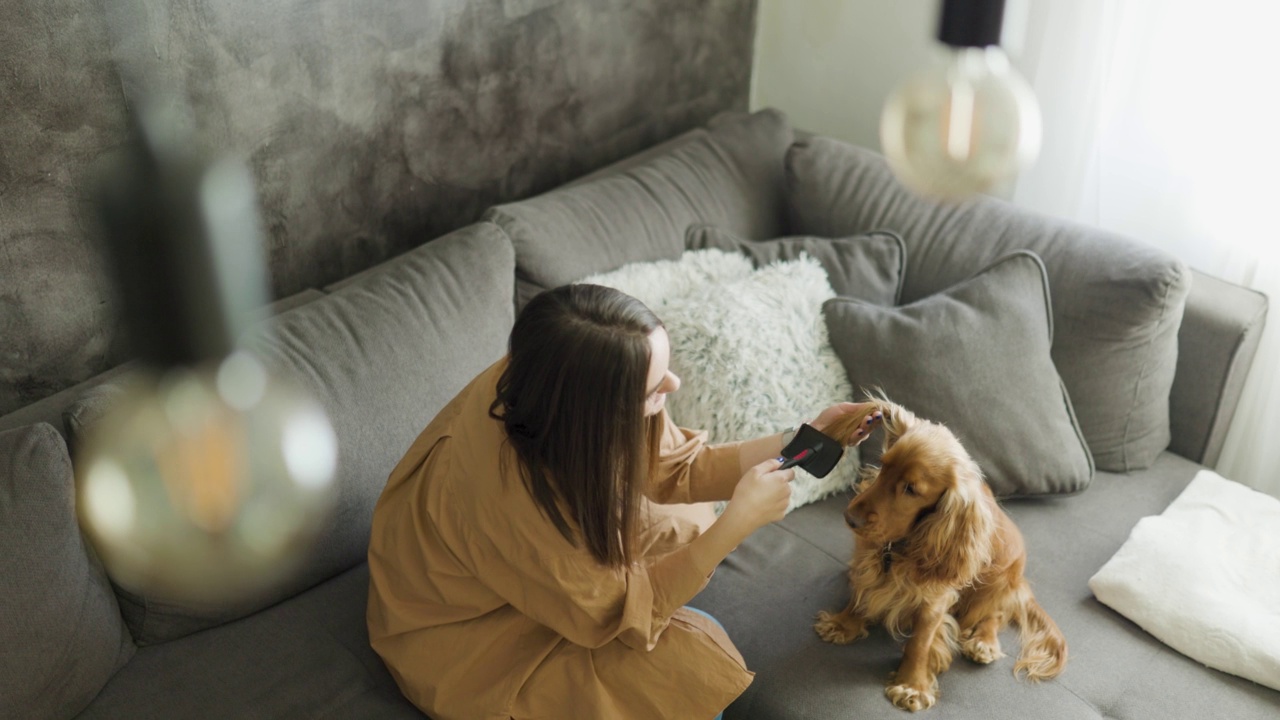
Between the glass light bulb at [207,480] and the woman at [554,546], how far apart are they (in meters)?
0.18

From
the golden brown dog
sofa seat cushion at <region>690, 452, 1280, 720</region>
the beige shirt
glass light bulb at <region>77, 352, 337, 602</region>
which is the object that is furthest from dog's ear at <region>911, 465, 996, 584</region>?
glass light bulb at <region>77, 352, 337, 602</region>

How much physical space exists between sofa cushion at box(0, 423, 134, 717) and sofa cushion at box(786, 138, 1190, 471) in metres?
1.65

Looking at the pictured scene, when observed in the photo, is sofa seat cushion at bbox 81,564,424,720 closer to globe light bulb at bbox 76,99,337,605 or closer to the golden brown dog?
globe light bulb at bbox 76,99,337,605

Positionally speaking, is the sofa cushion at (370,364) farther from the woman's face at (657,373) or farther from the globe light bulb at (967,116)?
the globe light bulb at (967,116)

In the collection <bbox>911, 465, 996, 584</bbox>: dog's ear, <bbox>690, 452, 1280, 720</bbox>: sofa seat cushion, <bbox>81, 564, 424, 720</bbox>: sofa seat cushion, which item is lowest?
<bbox>690, 452, 1280, 720</bbox>: sofa seat cushion

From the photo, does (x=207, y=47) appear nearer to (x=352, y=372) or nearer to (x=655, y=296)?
(x=352, y=372)

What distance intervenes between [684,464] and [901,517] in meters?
0.35

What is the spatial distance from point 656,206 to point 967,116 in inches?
56.1

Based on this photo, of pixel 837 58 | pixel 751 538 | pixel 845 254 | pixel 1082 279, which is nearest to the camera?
pixel 751 538

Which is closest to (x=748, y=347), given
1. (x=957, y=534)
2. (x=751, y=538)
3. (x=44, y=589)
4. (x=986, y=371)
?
(x=751, y=538)

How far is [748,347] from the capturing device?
193 cm

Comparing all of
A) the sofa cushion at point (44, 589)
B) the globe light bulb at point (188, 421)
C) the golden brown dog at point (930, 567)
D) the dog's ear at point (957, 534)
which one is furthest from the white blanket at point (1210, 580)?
the sofa cushion at point (44, 589)

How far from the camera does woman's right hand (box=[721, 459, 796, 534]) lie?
4.69 ft

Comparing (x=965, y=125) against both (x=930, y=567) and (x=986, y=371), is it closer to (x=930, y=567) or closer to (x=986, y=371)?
(x=930, y=567)
